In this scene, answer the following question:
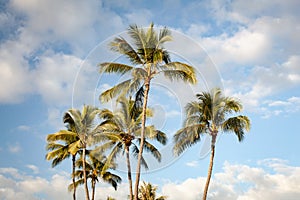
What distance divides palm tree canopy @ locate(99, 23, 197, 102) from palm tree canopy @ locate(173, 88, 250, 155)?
170 inches

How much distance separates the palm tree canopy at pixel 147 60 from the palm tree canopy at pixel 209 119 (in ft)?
14.2

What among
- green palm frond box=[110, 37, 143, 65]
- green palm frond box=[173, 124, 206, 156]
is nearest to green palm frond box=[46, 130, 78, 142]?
green palm frond box=[173, 124, 206, 156]

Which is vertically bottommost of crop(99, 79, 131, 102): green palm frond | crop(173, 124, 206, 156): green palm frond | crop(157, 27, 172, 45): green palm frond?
crop(173, 124, 206, 156): green palm frond

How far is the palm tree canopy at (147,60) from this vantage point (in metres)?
23.4

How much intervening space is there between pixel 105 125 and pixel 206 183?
1092 centimetres

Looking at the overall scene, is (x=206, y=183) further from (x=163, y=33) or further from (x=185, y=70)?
(x=163, y=33)

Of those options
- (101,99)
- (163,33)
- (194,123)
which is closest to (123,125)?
(194,123)

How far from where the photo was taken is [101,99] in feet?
78.9

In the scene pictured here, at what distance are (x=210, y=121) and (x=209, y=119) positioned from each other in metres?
0.18

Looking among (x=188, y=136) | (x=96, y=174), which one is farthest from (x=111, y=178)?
(x=188, y=136)

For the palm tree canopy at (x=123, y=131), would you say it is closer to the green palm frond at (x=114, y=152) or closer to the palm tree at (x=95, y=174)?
the green palm frond at (x=114, y=152)

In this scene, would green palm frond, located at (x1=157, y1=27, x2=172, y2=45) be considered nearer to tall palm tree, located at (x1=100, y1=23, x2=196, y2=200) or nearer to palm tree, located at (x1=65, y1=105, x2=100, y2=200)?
tall palm tree, located at (x1=100, y1=23, x2=196, y2=200)

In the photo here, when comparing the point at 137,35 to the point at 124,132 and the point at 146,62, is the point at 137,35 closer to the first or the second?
the point at 146,62

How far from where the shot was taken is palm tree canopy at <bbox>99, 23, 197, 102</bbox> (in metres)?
23.4
